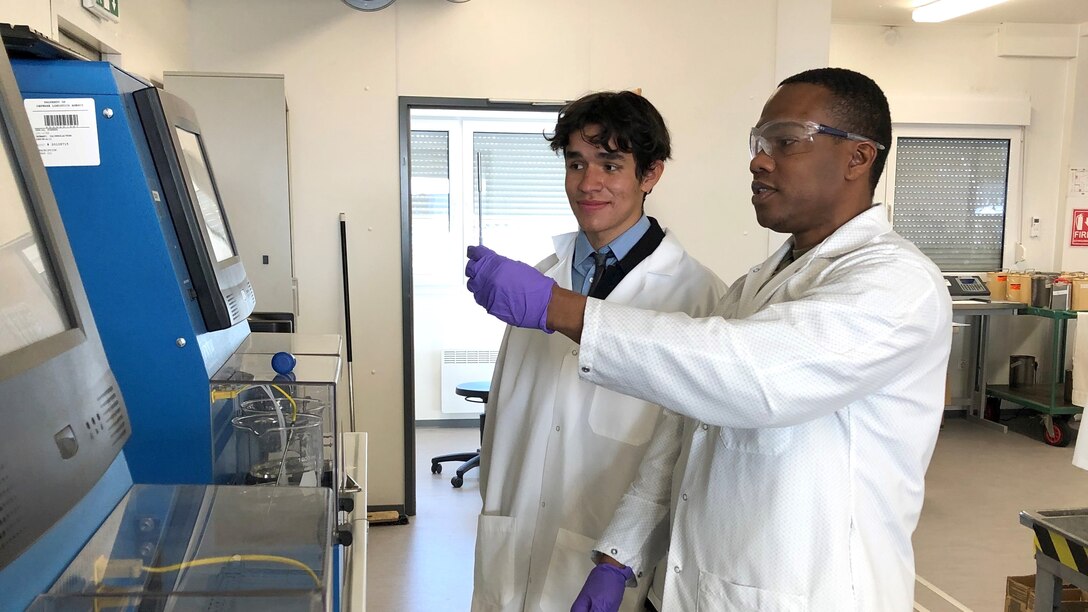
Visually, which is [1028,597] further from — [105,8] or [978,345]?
[978,345]

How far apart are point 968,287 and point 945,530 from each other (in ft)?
8.29

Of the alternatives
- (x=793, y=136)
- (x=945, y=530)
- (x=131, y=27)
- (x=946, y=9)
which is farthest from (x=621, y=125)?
(x=946, y=9)

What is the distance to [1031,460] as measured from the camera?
5.06m

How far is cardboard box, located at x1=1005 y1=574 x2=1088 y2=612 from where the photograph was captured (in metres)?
2.24

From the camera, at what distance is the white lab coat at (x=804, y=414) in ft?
3.08

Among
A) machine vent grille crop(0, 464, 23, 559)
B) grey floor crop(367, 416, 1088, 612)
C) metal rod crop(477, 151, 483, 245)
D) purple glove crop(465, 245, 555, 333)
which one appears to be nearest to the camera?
machine vent grille crop(0, 464, 23, 559)

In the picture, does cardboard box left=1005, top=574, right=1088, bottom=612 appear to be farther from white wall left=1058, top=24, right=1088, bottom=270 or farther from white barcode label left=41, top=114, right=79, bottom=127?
white wall left=1058, top=24, right=1088, bottom=270

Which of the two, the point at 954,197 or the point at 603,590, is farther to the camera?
the point at 954,197

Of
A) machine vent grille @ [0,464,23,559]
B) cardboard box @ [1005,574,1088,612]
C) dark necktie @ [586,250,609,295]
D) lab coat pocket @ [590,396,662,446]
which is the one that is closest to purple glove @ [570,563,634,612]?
lab coat pocket @ [590,396,662,446]

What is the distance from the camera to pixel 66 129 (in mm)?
1006

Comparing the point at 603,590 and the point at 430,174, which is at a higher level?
the point at 430,174

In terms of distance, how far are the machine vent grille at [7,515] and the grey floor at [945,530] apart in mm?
2620

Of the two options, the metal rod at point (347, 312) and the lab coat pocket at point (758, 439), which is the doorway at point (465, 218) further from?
the lab coat pocket at point (758, 439)

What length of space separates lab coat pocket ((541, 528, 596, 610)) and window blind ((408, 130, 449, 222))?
14.2ft
